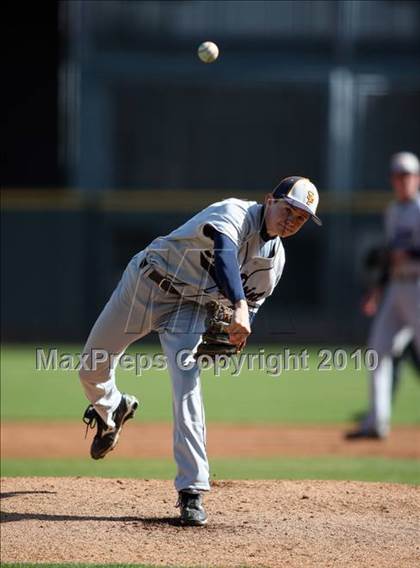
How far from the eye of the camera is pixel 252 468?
761 centimetres

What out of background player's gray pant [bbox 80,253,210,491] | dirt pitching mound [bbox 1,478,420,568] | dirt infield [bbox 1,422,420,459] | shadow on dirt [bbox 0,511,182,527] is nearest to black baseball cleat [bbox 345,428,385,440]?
dirt infield [bbox 1,422,420,459]

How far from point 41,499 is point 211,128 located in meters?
13.3

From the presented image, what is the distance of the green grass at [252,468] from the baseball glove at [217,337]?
2.12 meters

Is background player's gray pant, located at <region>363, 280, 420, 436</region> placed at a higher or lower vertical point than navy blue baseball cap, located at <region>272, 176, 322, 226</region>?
lower

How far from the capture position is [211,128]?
18.2 meters

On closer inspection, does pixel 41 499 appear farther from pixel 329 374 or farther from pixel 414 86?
pixel 414 86

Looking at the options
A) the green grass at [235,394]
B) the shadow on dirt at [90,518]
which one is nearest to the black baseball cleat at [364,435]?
the green grass at [235,394]

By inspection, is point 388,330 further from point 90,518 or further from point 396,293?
point 90,518

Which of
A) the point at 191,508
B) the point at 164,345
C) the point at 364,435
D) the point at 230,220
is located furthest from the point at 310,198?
the point at 364,435

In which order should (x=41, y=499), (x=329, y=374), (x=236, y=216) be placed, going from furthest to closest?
(x=329, y=374) < (x=41, y=499) < (x=236, y=216)

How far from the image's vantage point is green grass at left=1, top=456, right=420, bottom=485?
7129mm

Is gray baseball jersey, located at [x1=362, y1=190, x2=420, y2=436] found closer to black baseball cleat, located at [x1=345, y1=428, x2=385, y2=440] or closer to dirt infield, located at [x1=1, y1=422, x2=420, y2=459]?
black baseball cleat, located at [x1=345, y1=428, x2=385, y2=440]

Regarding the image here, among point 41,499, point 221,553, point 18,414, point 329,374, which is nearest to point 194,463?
point 221,553

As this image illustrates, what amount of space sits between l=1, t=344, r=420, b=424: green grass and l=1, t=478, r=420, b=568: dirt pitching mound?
4237 millimetres
